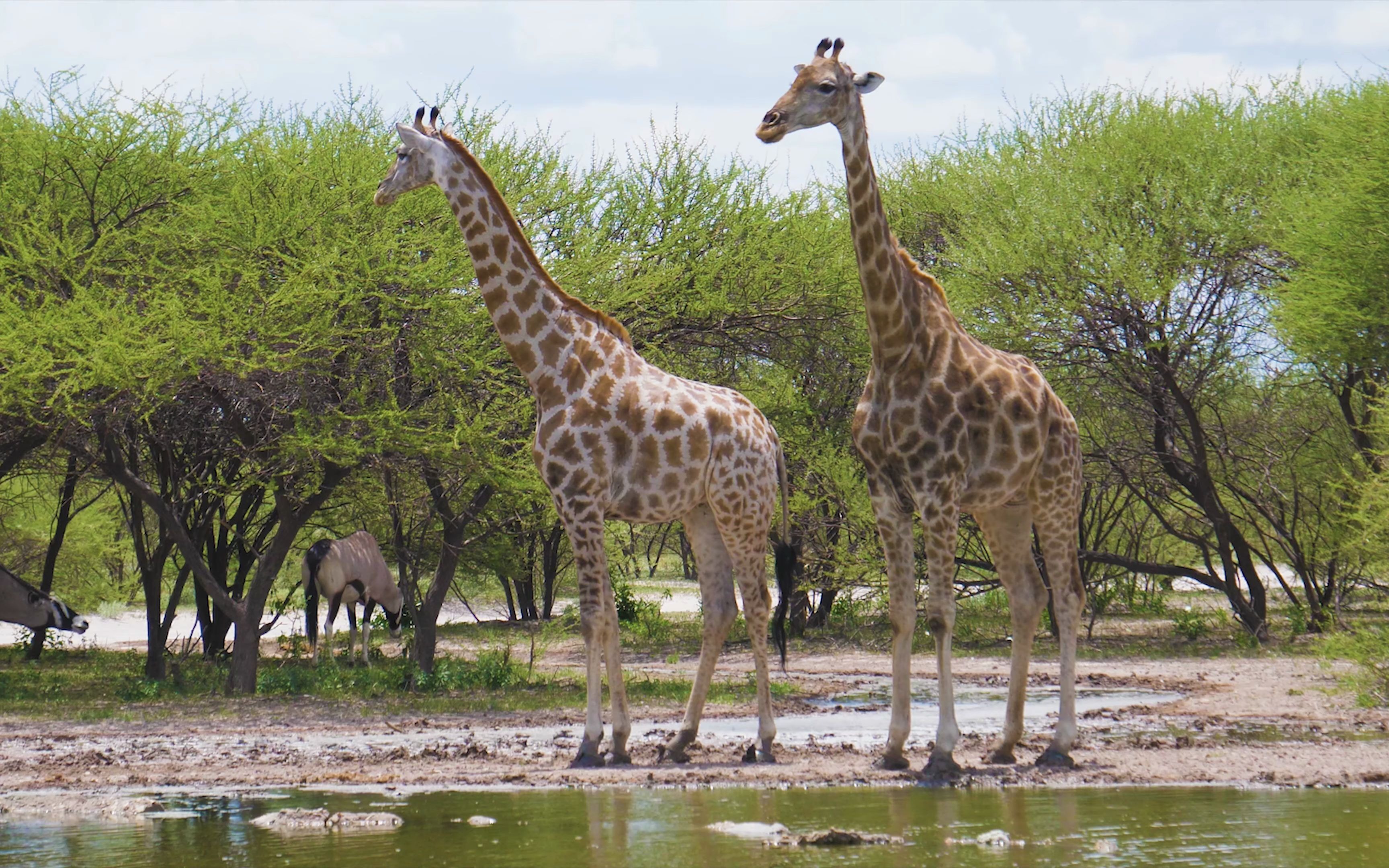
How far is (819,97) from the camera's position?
873cm

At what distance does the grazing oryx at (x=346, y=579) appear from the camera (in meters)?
20.0

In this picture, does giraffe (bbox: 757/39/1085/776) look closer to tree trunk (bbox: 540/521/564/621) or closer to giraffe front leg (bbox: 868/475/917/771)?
giraffe front leg (bbox: 868/475/917/771)

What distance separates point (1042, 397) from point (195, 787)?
5503 millimetres

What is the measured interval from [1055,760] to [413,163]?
564 centimetres

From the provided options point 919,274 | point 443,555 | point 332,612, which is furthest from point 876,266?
point 332,612

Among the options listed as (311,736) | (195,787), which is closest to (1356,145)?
(311,736)

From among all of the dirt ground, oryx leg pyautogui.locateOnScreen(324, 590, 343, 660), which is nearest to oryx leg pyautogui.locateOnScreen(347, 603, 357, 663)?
oryx leg pyautogui.locateOnScreen(324, 590, 343, 660)

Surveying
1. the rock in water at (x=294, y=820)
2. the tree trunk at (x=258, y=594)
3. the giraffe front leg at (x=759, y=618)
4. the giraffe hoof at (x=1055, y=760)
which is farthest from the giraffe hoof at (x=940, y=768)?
the tree trunk at (x=258, y=594)

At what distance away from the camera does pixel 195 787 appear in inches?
337

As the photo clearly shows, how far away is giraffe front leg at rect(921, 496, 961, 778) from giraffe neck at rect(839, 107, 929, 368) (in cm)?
95

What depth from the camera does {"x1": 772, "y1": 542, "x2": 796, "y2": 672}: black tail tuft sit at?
11.2 m

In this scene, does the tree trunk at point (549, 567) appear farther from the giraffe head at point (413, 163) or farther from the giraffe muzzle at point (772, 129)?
the giraffe muzzle at point (772, 129)

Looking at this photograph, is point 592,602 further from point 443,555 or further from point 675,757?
point 443,555

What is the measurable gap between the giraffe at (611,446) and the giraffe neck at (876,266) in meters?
1.43
